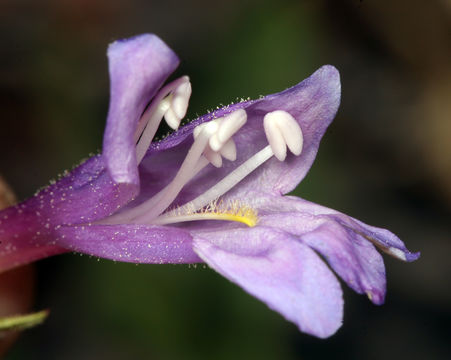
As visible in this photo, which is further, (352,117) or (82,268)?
(352,117)

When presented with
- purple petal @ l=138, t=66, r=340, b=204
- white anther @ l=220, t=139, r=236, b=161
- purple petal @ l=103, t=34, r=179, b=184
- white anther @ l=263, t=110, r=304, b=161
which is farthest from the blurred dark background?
purple petal @ l=103, t=34, r=179, b=184

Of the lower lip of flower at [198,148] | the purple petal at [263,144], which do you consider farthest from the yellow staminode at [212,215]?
the purple petal at [263,144]

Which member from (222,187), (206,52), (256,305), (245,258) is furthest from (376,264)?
(206,52)

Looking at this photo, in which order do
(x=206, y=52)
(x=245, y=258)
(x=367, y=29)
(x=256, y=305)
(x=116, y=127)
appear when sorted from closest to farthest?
(x=116, y=127), (x=245, y=258), (x=256, y=305), (x=206, y=52), (x=367, y=29)

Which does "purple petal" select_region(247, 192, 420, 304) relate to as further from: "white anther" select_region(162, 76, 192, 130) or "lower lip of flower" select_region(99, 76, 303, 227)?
"white anther" select_region(162, 76, 192, 130)

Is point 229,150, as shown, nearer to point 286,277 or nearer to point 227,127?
point 227,127

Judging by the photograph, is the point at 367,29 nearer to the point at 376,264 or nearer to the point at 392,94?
the point at 392,94

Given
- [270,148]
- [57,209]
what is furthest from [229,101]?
[57,209]

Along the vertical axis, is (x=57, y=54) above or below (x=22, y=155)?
above
